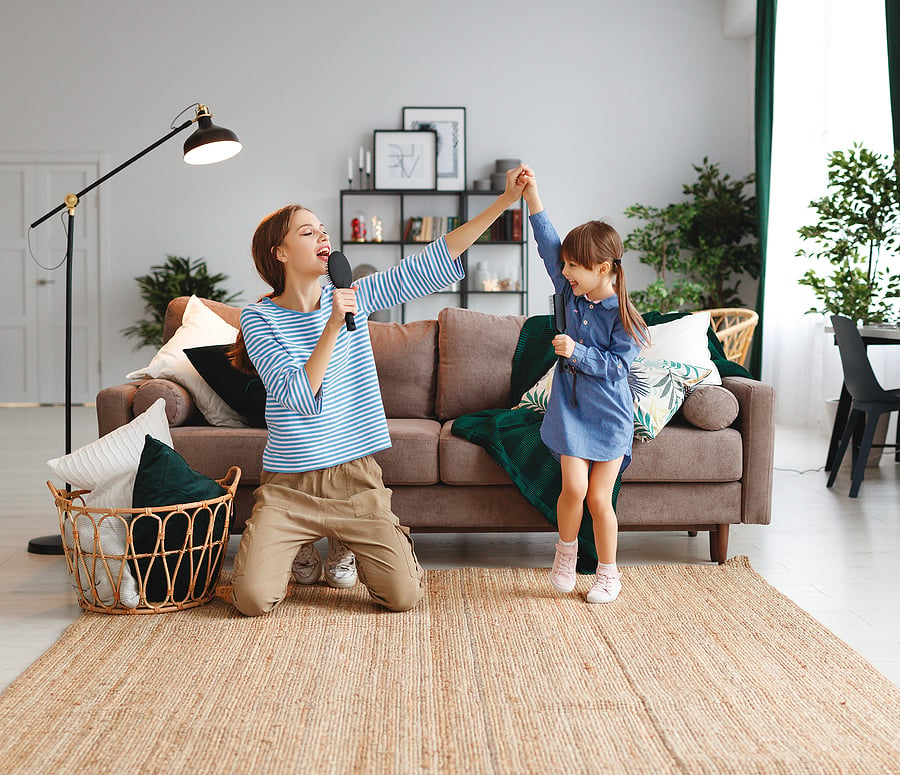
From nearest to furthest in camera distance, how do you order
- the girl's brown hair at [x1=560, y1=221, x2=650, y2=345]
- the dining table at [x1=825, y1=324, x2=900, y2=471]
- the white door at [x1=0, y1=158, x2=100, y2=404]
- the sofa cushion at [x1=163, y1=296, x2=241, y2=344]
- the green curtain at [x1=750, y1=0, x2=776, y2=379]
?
the girl's brown hair at [x1=560, y1=221, x2=650, y2=345], the sofa cushion at [x1=163, y1=296, x2=241, y2=344], the dining table at [x1=825, y1=324, x2=900, y2=471], the green curtain at [x1=750, y1=0, x2=776, y2=379], the white door at [x1=0, y1=158, x2=100, y2=404]

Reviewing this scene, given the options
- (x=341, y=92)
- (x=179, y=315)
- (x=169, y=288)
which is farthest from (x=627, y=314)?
(x=341, y=92)

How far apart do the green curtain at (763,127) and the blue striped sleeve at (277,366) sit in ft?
15.7

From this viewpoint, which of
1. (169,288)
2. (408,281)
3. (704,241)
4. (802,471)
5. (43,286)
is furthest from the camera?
(43,286)

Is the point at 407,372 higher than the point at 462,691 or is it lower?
higher

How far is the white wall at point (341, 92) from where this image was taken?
7.22 meters

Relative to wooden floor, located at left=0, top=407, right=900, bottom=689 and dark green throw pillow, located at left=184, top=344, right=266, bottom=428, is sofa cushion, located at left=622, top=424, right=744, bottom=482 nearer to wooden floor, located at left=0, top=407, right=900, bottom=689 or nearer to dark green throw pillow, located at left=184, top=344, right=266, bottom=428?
wooden floor, located at left=0, top=407, right=900, bottom=689

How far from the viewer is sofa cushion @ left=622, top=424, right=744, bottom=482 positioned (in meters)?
2.76

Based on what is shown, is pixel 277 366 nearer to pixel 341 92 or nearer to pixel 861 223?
pixel 861 223

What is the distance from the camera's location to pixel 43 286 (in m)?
7.47

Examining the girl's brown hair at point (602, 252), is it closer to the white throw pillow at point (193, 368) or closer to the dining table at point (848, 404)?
the white throw pillow at point (193, 368)

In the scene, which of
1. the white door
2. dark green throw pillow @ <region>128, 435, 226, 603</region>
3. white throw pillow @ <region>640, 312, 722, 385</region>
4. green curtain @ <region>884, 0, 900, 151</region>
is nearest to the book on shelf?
the white door

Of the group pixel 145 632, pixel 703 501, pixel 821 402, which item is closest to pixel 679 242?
pixel 821 402

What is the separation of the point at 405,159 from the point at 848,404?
4.00 m

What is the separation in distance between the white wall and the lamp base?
4.53 metres
